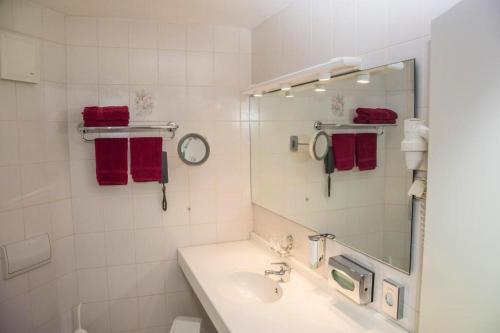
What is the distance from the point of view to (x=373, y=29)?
1.41 metres

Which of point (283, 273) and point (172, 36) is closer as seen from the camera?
point (283, 273)

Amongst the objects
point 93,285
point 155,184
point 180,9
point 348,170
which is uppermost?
point 180,9

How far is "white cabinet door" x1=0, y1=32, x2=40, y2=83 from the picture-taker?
183cm

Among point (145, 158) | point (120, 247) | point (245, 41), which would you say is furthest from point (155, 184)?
point (245, 41)

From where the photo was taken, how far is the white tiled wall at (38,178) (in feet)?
6.19

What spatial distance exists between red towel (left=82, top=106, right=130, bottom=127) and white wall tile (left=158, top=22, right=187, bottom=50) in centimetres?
55

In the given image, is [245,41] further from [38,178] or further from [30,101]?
[38,178]

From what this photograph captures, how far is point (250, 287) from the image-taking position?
202 cm

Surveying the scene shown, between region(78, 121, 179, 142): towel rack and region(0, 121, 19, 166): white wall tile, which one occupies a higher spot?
region(78, 121, 179, 142): towel rack

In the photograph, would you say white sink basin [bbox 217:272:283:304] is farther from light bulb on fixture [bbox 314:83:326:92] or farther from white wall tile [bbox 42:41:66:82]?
white wall tile [bbox 42:41:66:82]

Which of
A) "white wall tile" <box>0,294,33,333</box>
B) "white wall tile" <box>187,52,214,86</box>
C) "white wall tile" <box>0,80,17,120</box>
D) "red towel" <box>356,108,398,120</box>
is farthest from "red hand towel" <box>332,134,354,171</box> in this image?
"white wall tile" <box>0,294,33,333</box>

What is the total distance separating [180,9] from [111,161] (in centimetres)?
101

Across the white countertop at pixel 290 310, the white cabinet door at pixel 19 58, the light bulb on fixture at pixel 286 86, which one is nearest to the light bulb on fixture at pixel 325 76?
the light bulb on fixture at pixel 286 86

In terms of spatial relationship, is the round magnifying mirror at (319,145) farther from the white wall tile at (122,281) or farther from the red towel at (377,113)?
the white wall tile at (122,281)
